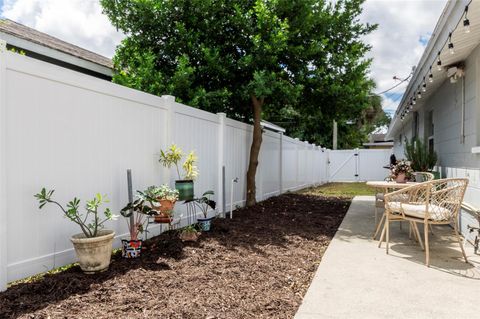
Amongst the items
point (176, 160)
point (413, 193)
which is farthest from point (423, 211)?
point (176, 160)

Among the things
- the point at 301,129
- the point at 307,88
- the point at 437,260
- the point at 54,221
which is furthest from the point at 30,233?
the point at 301,129

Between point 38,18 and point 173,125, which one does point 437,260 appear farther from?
point 38,18

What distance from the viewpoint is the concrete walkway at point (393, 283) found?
2631 millimetres

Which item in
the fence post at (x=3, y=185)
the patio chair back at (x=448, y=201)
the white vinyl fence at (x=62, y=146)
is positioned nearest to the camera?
the fence post at (x=3, y=185)

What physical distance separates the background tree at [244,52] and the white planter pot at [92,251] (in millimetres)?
3659

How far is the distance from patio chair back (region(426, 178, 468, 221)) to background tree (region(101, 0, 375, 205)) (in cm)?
338

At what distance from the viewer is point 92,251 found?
3.15 metres

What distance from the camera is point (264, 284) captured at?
10.3 feet

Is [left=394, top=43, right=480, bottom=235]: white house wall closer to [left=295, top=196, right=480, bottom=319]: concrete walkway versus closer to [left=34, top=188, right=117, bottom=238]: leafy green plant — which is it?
[left=295, top=196, right=480, bottom=319]: concrete walkway

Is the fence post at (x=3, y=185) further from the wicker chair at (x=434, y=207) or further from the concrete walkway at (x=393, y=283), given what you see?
the wicker chair at (x=434, y=207)

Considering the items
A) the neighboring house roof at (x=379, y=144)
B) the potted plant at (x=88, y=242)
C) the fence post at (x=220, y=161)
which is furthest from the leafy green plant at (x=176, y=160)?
the neighboring house roof at (x=379, y=144)

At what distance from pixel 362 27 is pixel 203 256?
277 inches

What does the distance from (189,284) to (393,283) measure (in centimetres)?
190

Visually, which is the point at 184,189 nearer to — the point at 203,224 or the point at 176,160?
the point at 176,160
